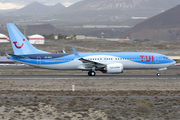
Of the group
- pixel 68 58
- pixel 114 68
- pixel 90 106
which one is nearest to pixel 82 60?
pixel 68 58

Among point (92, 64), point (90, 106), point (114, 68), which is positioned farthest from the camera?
point (92, 64)

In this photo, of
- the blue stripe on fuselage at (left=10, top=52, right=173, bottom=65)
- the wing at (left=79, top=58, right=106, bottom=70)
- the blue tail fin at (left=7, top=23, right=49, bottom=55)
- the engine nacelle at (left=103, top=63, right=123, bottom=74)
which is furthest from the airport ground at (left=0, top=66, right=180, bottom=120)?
the blue tail fin at (left=7, top=23, right=49, bottom=55)

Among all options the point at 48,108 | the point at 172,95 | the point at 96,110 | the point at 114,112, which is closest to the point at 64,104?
the point at 48,108

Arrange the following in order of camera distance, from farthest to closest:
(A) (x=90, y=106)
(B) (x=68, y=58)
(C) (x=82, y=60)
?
1. (B) (x=68, y=58)
2. (C) (x=82, y=60)
3. (A) (x=90, y=106)

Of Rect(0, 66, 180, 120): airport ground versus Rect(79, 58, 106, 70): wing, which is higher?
Rect(79, 58, 106, 70): wing

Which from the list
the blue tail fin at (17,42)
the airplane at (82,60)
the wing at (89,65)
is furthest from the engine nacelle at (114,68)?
the blue tail fin at (17,42)

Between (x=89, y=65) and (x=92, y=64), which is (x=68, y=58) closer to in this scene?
(x=89, y=65)

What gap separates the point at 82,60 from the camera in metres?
42.9

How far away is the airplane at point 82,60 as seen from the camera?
43.2m

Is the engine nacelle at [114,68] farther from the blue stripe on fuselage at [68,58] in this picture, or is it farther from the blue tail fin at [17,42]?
the blue tail fin at [17,42]

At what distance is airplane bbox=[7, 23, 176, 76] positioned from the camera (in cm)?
4316

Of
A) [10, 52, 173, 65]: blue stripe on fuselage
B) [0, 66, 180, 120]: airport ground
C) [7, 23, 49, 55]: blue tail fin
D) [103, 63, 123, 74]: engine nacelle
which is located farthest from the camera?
[7, 23, 49, 55]: blue tail fin

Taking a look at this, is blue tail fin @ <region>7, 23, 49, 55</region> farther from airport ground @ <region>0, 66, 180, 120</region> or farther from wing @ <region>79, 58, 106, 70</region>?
airport ground @ <region>0, 66, 180, 120</region>

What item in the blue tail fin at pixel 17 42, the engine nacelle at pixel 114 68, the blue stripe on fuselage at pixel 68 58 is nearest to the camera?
the engine nacelle at pixel 114 68
